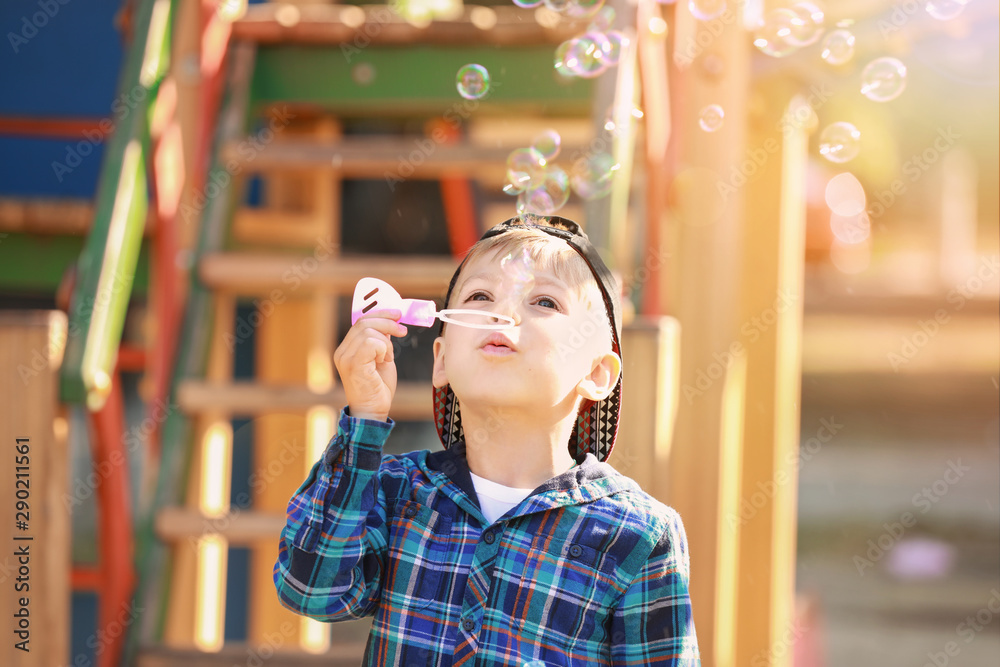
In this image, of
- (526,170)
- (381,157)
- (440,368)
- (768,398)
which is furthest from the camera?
(768,398)

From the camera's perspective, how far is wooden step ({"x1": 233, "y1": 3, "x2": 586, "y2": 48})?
3.02 m

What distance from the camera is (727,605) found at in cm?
279

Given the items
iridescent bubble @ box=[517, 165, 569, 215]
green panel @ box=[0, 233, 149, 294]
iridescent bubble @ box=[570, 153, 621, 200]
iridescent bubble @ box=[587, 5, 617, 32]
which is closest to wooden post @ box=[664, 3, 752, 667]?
iridescent bubble @ box=[587, 5, 617, 32]

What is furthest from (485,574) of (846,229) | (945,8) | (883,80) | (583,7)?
(846,229)

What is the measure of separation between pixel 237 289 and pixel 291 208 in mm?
1381

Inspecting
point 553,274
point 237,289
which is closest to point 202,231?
point 237,289

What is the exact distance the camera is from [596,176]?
2.30m

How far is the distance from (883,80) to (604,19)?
0.71 meters

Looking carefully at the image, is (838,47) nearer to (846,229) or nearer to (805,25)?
(805,25)

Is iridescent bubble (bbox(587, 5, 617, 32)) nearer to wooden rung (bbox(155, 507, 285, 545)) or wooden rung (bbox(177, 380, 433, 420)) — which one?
wooden rung (bbox(177, 380, 433, 420))

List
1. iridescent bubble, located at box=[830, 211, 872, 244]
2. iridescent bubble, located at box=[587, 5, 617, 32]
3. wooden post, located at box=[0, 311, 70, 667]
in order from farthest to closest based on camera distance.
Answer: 1. iridescent bubble, located at box=[830, 211, 872, 244]
2. iridescent bubble, located at box=[587, 5, 617, 32]
3. wooden post, located at box=[0, 311, 70, 667]

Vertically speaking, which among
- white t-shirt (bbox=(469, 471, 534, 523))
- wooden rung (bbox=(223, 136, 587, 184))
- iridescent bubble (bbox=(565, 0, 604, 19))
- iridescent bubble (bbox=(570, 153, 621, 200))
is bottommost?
white t-shirt (bbox=(469, 471, 534, 523))

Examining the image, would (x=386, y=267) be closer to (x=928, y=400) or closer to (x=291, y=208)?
(x=291, y=208)

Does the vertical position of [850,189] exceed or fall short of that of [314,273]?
it exceeds it
